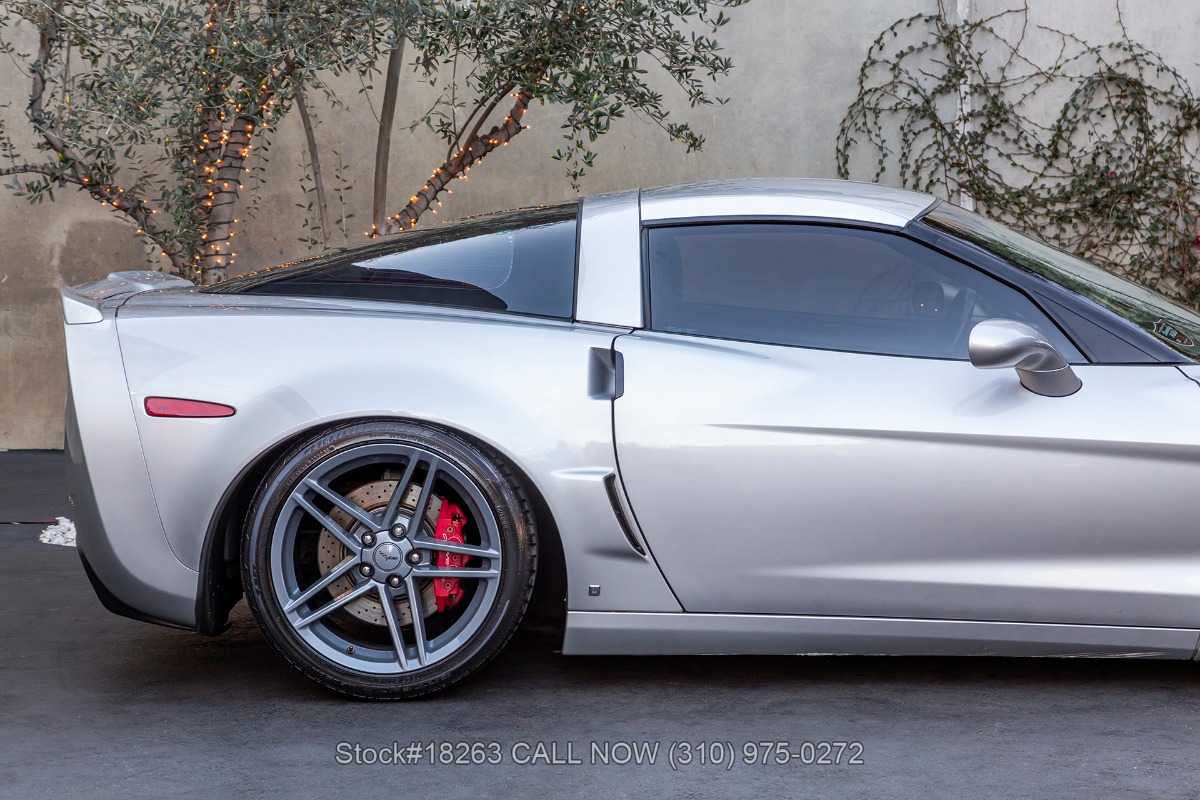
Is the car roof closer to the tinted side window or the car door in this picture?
the tinted side window

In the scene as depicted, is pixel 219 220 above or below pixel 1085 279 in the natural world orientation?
below

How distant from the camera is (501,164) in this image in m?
7.70

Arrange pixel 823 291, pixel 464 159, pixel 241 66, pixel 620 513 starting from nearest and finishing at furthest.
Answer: pixel 620 513 < pixel 823 291 < pixel 241 66 < pixel 464 159

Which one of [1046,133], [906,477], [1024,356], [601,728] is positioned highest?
[1046,133]

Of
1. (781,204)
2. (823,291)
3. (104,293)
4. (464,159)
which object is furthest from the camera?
(464,159)

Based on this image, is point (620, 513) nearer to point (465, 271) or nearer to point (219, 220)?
A: point (465, 271)

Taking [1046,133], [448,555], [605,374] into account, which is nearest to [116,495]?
[448,555]

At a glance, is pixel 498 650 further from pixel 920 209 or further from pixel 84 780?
pixel 920 209

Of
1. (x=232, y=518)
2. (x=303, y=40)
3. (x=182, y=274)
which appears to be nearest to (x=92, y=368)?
(x=232, y=518)

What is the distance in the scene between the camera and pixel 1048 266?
3326 mm

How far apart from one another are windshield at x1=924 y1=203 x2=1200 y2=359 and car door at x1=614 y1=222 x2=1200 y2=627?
19 cm

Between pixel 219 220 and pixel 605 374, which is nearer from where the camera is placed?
pixel 605 374

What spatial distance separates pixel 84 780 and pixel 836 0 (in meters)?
6.37

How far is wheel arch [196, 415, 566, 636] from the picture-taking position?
314 cm
